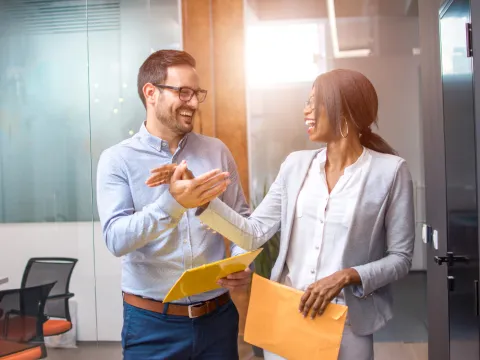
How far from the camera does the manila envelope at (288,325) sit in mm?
2020

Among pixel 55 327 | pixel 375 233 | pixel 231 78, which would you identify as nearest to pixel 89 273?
pixel 55 327

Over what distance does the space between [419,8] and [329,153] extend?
131cm

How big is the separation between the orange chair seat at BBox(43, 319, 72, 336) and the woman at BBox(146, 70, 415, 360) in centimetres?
164

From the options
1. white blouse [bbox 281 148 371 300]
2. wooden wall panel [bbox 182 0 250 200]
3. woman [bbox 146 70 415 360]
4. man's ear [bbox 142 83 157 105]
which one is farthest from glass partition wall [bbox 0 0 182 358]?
white blouse [bbox 281 148 371 300]

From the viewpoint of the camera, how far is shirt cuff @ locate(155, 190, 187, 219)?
200 centimetres

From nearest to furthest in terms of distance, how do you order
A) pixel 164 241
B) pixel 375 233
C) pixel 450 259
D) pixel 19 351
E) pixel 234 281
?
1. pixel 375 233
2. pixel 234 281
3. pixel 164 241
4. pixel 450 259
5. pixel 19 351

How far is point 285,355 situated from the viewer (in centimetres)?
210

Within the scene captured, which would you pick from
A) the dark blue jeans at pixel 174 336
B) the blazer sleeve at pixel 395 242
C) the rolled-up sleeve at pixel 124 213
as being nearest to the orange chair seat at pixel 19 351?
the dark blue jeans at pixel 174 336

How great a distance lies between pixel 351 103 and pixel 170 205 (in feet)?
2.33

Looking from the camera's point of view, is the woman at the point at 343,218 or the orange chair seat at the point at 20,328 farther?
the orange chair seat at the point at 20,328

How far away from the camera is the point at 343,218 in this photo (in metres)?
2.07

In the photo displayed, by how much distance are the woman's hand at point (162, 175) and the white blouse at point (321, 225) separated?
430mm

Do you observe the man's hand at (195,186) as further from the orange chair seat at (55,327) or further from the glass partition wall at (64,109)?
the orange chair seat at (55,327)

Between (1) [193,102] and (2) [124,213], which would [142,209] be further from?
(1) [193,102]
